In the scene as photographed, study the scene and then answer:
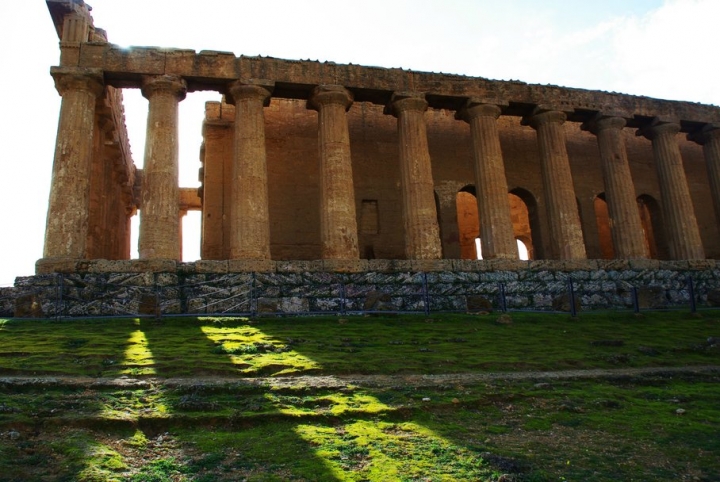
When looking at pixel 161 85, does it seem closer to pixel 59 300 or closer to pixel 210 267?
pixel 210 267

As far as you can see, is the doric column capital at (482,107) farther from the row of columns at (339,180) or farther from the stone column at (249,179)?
the stone column at (249,179)

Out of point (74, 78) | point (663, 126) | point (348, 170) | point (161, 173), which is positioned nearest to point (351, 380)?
point (348, 170)

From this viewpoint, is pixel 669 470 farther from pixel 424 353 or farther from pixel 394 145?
pixel 394 145

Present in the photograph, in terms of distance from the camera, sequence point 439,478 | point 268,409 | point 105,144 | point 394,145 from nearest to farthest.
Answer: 1. point 439,478
2. point 268,409
3. point 105,144
4. point 394,145

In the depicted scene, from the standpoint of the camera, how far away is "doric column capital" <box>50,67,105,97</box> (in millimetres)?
17234

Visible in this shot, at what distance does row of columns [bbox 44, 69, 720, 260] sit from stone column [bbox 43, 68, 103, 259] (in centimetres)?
3

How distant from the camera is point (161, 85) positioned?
1777 centimetres

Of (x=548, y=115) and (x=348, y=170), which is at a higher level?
(x=548, y=115)

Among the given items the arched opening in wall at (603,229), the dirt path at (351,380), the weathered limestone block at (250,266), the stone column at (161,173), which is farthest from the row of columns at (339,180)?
A: the dirt path at (351,380)

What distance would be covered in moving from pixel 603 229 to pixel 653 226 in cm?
222

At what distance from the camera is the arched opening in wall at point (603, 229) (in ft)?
88.6

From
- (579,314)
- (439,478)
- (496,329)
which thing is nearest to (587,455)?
(439,478)

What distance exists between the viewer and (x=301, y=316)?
13945mm

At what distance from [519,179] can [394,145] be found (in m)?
5.73
